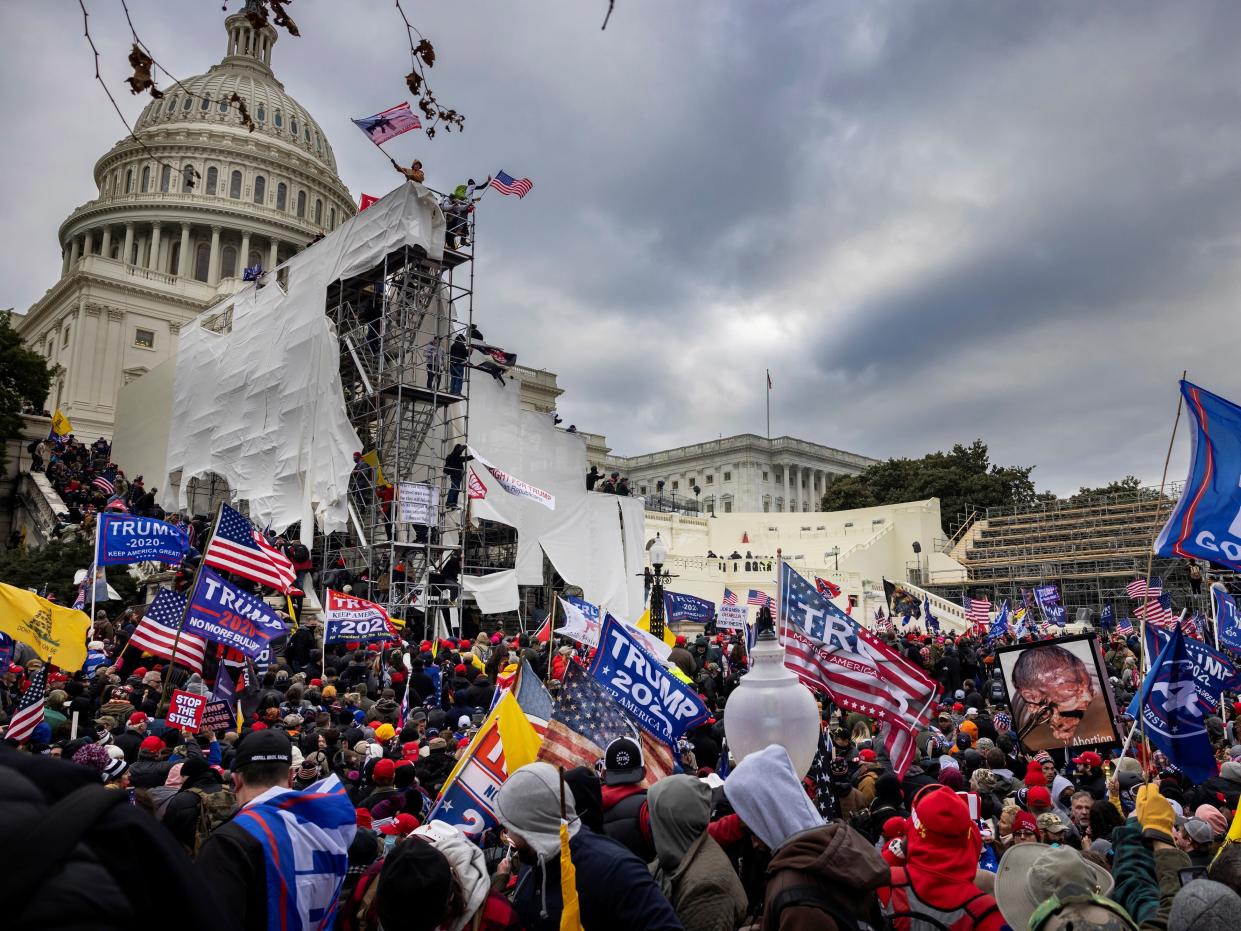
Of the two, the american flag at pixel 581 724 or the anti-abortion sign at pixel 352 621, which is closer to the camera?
the american flag at pixel 581 724

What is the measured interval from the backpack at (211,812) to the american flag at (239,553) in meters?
5.26

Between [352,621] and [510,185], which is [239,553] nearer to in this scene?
[352,621]

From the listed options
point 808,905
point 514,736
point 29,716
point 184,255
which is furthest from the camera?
point 184,255

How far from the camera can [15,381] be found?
124 ft

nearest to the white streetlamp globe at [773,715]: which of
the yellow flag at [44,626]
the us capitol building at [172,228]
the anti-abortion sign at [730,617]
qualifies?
the yellow flag at [44,626]

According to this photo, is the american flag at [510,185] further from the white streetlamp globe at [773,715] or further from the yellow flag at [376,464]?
the white streetlamp globe at [773,715]

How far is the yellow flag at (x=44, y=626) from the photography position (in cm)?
944

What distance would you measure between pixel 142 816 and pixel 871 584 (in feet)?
145

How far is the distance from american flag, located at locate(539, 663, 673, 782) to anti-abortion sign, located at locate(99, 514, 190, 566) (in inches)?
364

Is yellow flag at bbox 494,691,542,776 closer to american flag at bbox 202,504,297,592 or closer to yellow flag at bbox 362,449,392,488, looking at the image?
american flag at bbox 202,504,297,592

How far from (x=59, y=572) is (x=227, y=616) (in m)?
17.1

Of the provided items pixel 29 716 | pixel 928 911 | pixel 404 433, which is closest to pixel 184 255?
pixel 404 433

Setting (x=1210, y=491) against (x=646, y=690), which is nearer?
(x=1210, y=491)

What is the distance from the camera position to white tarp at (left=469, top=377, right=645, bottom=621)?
98.9 feet
